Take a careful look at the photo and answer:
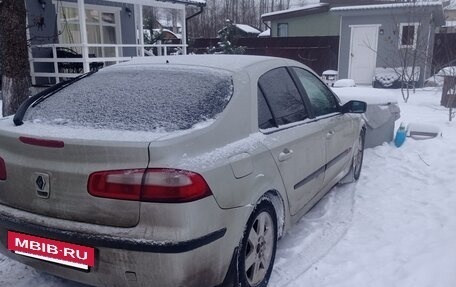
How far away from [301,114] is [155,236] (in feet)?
6.04

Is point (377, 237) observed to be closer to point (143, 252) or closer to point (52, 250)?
point (143, 252)

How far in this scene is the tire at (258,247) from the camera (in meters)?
2.56

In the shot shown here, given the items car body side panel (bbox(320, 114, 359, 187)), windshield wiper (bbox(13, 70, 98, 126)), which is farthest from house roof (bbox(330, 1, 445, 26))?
windshield wiper (bbox(13, 70, 98, 126))

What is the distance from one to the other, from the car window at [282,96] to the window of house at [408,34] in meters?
13.9

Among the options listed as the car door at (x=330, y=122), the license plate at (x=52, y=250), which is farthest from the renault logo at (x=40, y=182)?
the car door at (x=330, y=122)

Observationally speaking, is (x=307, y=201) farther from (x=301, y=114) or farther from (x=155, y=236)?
(x=155, y=236)

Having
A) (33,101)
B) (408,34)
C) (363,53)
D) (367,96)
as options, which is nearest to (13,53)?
(33,101)

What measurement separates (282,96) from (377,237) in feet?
5.01

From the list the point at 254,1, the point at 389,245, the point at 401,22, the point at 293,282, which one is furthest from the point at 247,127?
the point at 254,1

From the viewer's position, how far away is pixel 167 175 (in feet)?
6.82

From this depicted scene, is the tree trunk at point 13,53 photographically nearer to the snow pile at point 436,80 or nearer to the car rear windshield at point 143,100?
the car rear windshield at point 143,100

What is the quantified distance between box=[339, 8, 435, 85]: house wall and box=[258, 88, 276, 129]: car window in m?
13.9

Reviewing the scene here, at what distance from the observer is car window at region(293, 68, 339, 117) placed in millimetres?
3799

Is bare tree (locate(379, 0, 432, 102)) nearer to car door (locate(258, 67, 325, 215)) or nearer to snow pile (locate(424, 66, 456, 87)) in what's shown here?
snow pile (locate(424, 66, 456, 87))
